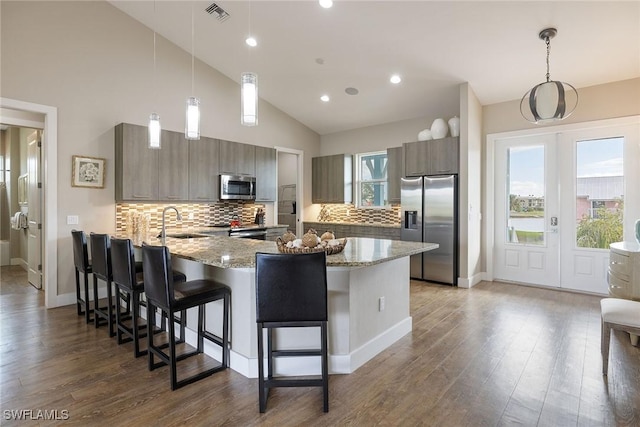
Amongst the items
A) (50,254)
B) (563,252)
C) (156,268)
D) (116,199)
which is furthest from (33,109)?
(563,252)

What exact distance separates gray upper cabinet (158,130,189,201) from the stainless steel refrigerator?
3537mm

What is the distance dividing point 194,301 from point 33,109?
11.4 feet

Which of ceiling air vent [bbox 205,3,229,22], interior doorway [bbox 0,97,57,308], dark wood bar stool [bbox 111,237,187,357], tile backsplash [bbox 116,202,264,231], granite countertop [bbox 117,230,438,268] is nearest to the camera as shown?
granite countertop [bbox 117,230,438,268]

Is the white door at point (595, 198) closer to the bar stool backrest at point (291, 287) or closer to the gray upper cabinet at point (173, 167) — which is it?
the bar stool backrest at point (291, 287)

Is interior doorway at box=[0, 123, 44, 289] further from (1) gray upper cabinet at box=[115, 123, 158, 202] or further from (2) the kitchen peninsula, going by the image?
(2) the kitchen peninsula

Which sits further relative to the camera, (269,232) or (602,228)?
(269,232)

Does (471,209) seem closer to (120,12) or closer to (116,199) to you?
(116,199)

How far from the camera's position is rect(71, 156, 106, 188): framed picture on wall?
4.25m

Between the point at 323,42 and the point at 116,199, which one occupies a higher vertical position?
the point at 323,42

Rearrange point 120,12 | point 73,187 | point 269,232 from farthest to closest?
point 269,232, point 120,12, point 73,187

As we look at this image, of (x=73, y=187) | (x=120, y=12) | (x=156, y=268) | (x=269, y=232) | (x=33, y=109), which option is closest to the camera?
(x=156, y=268)

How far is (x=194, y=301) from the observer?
237 cm

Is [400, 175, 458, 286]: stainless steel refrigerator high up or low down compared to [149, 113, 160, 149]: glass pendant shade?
down

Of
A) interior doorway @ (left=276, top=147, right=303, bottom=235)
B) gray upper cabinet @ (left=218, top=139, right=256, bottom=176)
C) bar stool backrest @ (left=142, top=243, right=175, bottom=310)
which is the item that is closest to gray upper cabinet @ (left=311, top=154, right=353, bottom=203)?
interior doorway @ (left=276, top=147, right=303, bottom=235)
